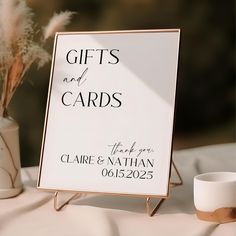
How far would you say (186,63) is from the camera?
2.61 metres

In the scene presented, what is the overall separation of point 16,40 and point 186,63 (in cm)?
150

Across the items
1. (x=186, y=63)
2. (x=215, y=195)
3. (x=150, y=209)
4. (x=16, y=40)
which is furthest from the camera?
(x=186, y=63)

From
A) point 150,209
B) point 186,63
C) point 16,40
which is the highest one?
point 16,40

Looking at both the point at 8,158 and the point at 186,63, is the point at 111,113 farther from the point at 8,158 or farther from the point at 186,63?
the point at 186,63

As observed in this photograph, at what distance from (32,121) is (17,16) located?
1301 mm

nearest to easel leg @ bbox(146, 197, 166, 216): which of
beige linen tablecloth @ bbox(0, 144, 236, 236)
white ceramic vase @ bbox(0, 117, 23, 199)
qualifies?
beige linen tablecloth @ bbox(0, 144, 236, 236)

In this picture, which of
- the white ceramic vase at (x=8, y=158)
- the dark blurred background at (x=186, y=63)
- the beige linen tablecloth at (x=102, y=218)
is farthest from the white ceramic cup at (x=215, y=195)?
the dark blurred background at (x=186, y=63)

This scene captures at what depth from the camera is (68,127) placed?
1160 mm

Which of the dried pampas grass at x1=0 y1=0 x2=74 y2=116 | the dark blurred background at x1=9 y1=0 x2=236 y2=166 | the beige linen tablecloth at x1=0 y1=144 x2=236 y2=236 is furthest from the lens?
the dark blurred background at x1=9 y1=0 x2=236 y2=166

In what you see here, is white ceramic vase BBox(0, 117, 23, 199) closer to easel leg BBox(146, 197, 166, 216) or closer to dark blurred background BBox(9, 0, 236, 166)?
easel leg BBox(146, 197, 166, 216)

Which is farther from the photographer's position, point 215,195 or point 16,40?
point 16,40

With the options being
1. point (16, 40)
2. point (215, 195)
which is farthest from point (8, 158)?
A: point (215, 195)

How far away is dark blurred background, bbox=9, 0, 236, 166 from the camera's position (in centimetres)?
243

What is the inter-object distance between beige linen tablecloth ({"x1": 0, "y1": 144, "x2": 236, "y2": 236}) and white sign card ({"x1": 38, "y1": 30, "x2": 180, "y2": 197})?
5 centimetres
